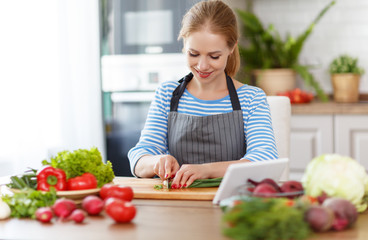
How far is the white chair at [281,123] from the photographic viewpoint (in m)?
2.16

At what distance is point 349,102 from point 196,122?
2.08 metres

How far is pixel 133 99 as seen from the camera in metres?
3.54

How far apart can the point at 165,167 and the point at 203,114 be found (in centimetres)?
44

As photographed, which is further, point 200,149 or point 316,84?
point 316,84

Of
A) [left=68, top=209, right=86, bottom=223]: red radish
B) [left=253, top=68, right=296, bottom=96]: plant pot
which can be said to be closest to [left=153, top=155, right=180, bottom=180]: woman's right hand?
[left=68, top=209, right=86, bottom=223]: red radish

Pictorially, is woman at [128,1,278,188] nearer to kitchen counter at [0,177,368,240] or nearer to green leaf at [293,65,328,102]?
kitchen counter at [0,177,368,240]

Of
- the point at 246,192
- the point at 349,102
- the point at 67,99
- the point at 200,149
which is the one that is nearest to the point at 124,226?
the point at 246,192

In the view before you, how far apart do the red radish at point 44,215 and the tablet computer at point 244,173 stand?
1.44 feet

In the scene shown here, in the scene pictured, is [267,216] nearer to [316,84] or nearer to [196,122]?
[196,122]

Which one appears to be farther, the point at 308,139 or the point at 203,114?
the point at 308,139

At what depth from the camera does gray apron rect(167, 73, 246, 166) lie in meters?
1.95

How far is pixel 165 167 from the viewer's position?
1626 millimetres

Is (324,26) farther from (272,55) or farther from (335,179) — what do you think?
(335,179)

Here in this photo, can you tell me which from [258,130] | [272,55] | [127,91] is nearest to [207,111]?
[258,130]
